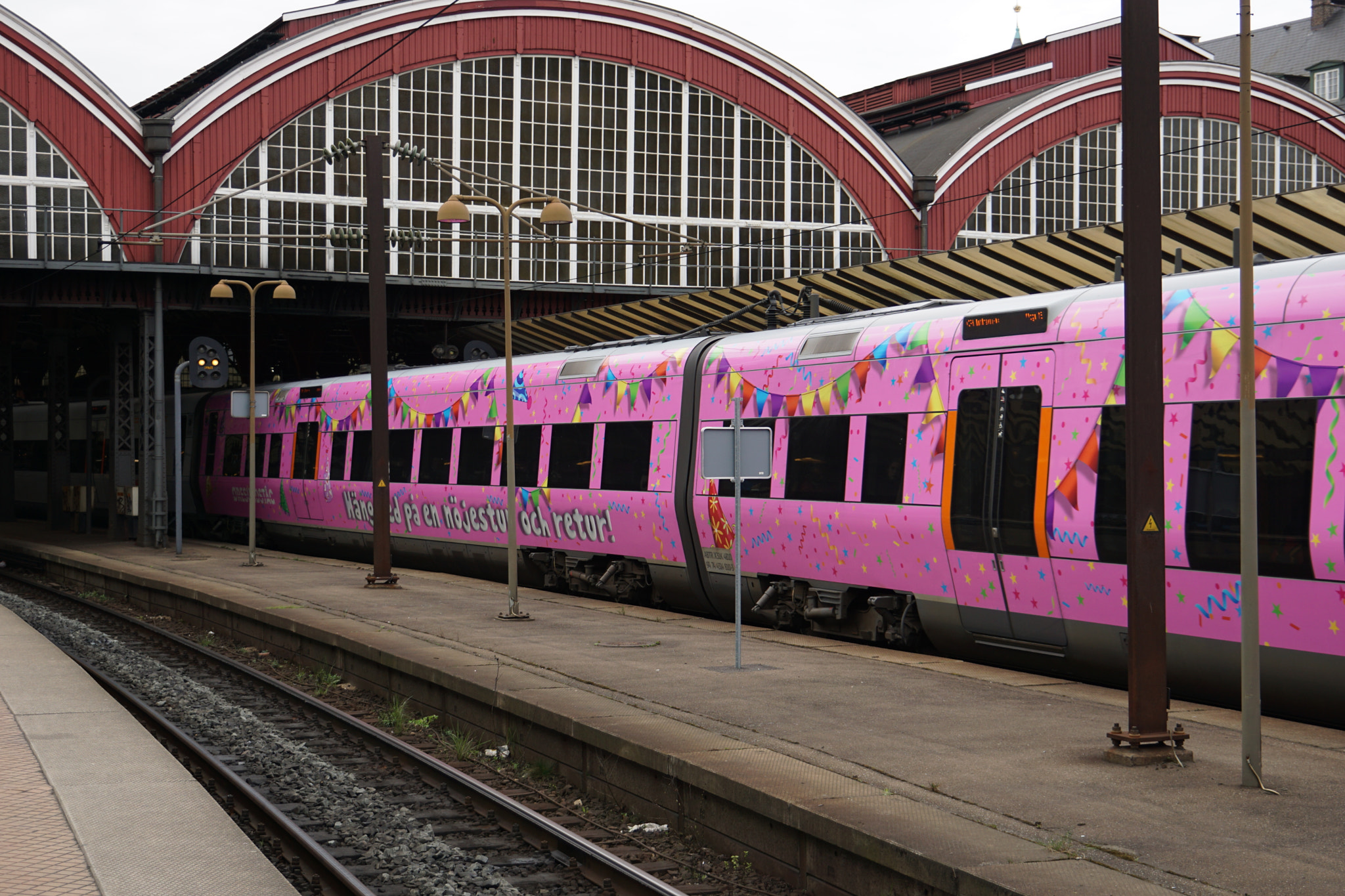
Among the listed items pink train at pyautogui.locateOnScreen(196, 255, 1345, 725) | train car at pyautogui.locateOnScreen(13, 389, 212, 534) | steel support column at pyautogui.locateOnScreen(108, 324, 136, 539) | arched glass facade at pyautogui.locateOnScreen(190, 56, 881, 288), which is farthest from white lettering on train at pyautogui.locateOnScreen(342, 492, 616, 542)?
steel support column at pyautogui.locateOnScreen(108, 324, 136, 539)

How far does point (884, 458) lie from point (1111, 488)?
309 centimetres

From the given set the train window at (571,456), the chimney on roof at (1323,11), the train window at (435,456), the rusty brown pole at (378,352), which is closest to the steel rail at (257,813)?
the train window at (571,456)

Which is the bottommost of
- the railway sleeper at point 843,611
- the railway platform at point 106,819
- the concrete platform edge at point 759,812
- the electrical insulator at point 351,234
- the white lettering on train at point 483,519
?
the railway platform at point 106,819

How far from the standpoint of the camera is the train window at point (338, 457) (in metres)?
27.3

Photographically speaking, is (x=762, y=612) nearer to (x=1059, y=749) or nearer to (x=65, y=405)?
(x=1059, y=749)

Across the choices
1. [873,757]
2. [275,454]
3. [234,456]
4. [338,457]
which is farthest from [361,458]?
[873,757]

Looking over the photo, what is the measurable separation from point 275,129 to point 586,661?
Answer: 28.7 metres

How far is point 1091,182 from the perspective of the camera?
4591 cm

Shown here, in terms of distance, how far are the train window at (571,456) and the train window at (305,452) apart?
970cm

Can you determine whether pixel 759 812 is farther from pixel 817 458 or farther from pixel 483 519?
pixel 483 519

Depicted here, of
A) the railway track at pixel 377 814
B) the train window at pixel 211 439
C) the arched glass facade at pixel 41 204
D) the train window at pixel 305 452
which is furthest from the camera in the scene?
the arched glass facade at pixel 41 204

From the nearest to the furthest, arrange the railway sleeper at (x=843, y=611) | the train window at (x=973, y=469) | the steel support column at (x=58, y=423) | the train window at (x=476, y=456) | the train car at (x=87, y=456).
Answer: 1. the train window at (x=973, y=469)
2. the railway sleeper at (x=843, y=611)
3. the train window at (x=476, y=456)
4. the train car at (x=87, y=456)
5. the steel support column at (x=58, y=423)

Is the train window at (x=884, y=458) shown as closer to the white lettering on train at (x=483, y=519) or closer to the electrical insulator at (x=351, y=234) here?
the white lettering on train at (x=483, y=519)

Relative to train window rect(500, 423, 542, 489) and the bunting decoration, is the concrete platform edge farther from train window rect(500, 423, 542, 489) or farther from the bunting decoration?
train window rect(500, 423, 542, 489)
